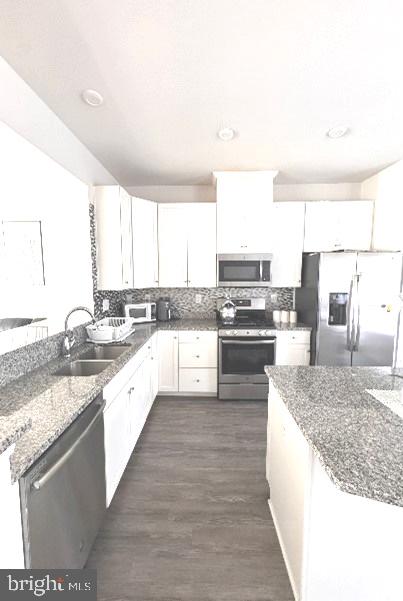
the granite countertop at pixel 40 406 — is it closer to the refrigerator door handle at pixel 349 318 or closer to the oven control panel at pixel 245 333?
the oven control panel at pixel 245 333

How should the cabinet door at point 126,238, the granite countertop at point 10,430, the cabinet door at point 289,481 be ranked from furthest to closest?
the cabinet door at point 126,238, the cabinet door at point 289,481, the granite countertop at point 10,430

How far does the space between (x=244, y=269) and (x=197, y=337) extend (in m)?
1.01

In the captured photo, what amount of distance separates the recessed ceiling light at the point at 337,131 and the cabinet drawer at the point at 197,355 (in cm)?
244

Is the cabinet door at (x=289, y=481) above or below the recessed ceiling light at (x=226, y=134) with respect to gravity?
below

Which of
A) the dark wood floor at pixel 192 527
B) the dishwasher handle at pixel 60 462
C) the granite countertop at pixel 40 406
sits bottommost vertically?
the dark wood floor at pixel 192 527

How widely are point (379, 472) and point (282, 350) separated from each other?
2516 mm

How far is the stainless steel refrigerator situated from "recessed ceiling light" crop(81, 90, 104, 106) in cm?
246

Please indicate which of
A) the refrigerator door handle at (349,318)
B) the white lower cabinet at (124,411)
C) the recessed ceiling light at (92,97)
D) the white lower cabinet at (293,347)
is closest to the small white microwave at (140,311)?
the white lower cabinet at (124,411)

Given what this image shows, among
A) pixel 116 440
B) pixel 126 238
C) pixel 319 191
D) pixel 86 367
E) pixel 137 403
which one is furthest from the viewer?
pixel 319 191

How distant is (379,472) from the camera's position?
847 millimetres

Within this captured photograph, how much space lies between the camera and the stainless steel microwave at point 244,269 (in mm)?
3477

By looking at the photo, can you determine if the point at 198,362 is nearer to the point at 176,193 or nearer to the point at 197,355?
the point at 197,355

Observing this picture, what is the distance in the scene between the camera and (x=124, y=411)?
2055mm

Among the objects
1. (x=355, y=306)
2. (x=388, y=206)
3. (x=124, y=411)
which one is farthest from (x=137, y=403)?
(x=388, y=206)
